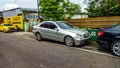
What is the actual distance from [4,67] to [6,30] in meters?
16.8

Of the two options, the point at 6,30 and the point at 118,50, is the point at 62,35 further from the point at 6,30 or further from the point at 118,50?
the point at 6,30

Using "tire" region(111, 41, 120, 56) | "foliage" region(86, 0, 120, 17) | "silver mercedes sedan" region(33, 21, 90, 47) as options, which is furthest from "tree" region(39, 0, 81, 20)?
"tire" region(111, 41, 120, 56)

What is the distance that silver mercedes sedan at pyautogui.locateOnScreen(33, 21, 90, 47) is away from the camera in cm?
930

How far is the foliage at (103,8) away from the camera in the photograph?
14.7 metres

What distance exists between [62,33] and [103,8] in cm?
800

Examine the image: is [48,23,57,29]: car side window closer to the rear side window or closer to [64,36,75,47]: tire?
the rear side window

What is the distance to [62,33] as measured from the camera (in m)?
9.88

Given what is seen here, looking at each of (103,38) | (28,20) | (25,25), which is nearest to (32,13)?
(28,20)

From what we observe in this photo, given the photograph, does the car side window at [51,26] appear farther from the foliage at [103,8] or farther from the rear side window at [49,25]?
the foliage at [103,8]

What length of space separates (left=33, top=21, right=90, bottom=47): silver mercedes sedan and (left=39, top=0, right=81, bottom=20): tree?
4676 millimetres

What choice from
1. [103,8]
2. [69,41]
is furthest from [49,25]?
[103,8]

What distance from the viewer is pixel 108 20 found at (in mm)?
11828

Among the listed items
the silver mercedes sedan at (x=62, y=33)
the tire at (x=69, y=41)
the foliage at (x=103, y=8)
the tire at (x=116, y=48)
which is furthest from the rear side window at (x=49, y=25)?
the foliage at (x=103, y=8)

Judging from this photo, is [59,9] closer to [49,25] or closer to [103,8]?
[103,8]
